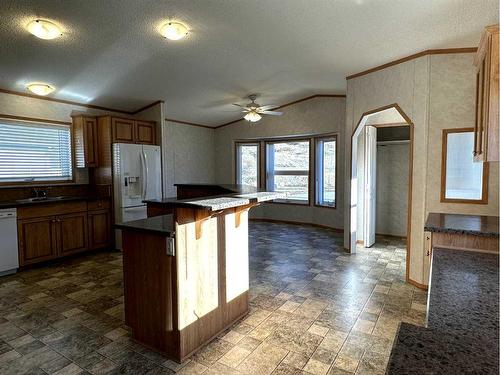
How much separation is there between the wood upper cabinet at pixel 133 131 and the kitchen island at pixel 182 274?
298 centimetres

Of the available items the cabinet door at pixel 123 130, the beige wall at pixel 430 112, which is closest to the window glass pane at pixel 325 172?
the beige wall at pixel 430 112

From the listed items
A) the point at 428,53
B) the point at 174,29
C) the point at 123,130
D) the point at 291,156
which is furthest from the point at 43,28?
the point at 291,156

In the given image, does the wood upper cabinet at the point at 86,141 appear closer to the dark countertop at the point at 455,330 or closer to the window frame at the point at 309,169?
the window frame at the point at 309,169

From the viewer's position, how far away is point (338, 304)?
310 centimetres

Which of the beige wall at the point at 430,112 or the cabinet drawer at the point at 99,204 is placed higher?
the beige wall at the point at 430,112

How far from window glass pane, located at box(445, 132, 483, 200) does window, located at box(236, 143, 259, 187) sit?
4.90 m

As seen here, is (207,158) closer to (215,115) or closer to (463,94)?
(215,115)

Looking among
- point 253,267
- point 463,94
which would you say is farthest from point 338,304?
point 463,94

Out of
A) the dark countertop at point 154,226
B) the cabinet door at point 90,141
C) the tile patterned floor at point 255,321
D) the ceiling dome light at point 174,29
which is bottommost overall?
the tile patterned floor at point 255,321

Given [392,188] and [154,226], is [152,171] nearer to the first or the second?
[154,226]

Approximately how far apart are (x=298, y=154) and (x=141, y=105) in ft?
11.9

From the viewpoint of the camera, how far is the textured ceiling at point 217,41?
2703 millimetres

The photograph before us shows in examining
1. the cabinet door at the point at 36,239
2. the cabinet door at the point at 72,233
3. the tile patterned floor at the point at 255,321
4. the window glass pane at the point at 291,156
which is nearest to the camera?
the tile patterned floor at the point at 255,321

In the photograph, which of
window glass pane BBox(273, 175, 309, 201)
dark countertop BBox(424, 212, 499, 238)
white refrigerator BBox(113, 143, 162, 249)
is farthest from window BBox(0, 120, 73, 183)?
dark countertop BBox(424, 212, 499, 238)
